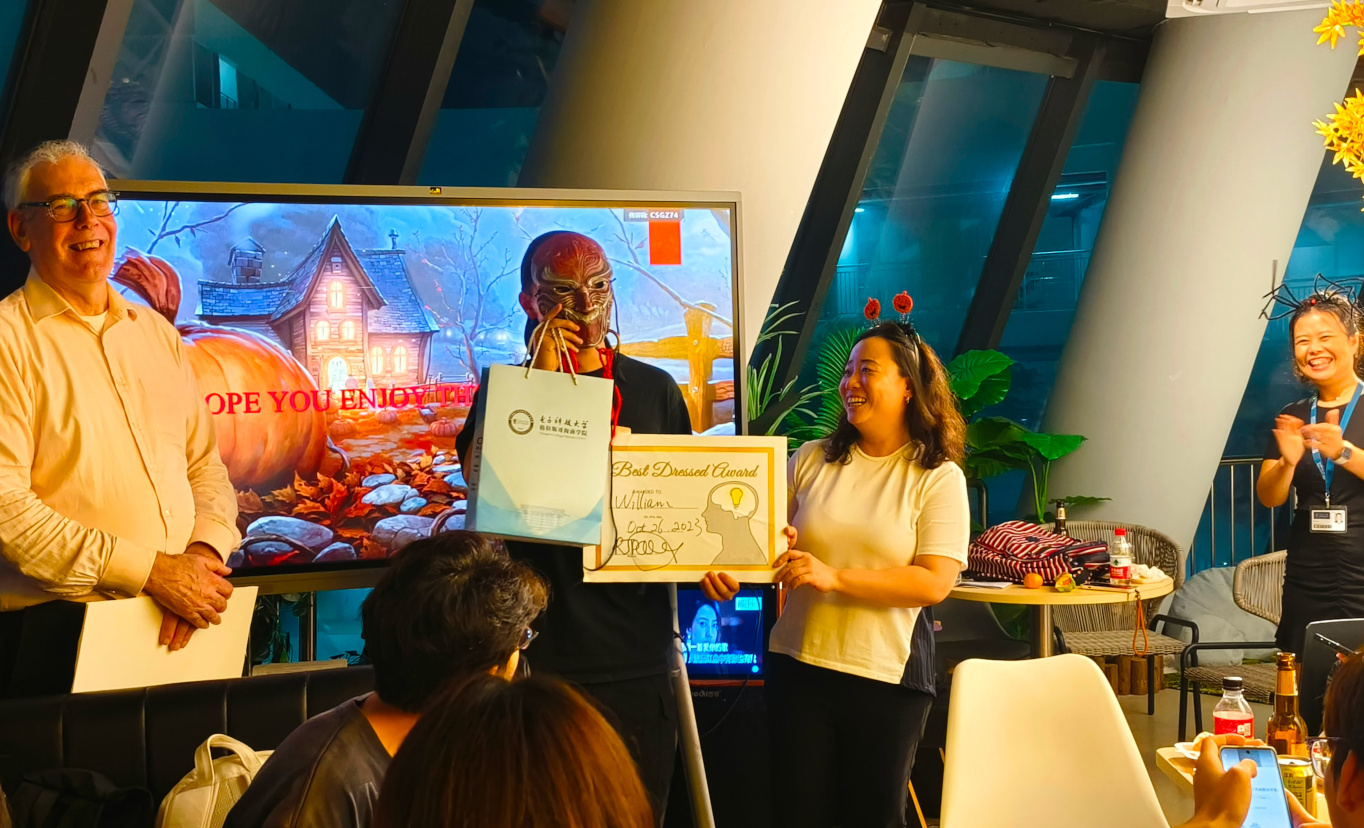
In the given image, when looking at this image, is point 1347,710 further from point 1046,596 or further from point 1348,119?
point 1046,596

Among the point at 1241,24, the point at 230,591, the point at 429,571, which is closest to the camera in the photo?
the point at 429,571

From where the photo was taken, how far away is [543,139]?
415 centimetres

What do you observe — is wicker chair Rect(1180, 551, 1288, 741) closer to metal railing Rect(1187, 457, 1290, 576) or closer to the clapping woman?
the clapping woman

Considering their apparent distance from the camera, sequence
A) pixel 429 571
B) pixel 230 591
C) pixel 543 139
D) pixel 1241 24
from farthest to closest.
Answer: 1. pixel 1241 24
2. pixel 543 139
3. pixel 230 591
4. pixel 429 571

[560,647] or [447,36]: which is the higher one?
[447,36]

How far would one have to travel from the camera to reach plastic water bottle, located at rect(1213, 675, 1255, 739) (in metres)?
2.00

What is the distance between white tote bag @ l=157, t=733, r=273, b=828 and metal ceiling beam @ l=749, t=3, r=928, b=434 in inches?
186

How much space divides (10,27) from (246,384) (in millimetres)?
1656

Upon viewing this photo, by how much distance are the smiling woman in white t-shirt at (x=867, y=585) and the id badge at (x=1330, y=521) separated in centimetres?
156

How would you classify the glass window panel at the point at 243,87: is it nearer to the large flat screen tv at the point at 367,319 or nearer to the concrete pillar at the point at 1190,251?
the large flat screen tv at the point at 367,319

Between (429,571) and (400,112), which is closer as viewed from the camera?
(429,571)

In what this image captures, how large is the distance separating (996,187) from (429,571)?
20.7 feet

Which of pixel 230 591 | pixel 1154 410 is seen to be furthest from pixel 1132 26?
pixel 230 591

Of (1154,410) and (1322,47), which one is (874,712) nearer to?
(1154,410)
